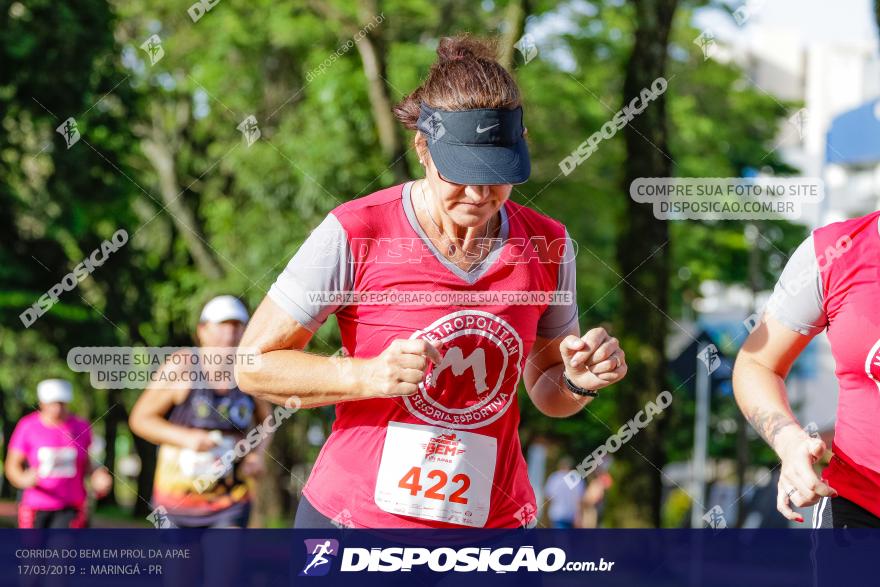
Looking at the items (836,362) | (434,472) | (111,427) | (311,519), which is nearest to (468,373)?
(434,472)

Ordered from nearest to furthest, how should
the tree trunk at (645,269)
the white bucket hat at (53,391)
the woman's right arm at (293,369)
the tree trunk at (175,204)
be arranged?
1. the woman's right arm at (293,369)
2. the white bucket hat at (53,391)
3. the tree trunk at (645,269)
4. the tree trunk at (175,204)

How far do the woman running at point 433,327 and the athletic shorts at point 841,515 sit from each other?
0.69 m

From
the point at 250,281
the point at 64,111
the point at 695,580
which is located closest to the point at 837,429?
the point at 695,580

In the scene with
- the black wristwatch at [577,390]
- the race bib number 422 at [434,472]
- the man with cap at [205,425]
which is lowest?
the race bib number 422 at [434,472]

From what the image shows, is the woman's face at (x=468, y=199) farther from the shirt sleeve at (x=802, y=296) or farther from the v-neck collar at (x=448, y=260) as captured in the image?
the shirt sleeve at (x=802, y=296)

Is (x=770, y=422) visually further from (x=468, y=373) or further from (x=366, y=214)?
(x=366, y=214)

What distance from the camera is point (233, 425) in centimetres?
617

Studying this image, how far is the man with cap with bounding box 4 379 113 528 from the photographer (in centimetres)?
841

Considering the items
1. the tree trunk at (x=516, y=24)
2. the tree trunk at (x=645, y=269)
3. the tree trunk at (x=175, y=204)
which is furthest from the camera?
the tree trunk at (x=175, y=204)

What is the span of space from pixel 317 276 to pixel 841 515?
1508 mm

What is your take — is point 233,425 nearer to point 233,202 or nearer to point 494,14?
point 494,14

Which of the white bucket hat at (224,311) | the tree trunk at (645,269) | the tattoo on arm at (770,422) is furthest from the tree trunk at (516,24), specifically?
the tattoo on arm at (770,422)

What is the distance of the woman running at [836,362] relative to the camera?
10.6ft

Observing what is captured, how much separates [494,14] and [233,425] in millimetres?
12782
